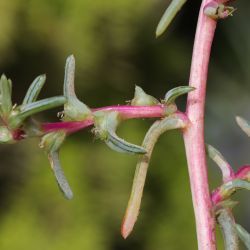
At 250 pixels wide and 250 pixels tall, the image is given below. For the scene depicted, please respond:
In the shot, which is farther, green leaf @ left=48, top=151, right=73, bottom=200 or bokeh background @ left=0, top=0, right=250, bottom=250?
bokeh background @ left=0, top=0, right=250, bottom=250

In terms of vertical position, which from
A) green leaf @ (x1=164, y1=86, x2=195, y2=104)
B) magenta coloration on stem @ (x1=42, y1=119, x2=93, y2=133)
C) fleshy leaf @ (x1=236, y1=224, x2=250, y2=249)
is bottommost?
fleshy leaf @ (x1=236, y1=224, x2=250, y2=249)

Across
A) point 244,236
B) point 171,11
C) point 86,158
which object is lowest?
point 86,158

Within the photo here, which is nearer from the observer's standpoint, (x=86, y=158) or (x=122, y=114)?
(x=122, y=114)

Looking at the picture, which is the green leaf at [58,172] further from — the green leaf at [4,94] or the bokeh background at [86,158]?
the bokeh background at [86,158]

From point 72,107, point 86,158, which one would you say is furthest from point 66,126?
point 86,158

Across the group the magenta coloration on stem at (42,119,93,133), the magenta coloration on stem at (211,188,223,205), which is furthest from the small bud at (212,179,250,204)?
the magenta coloration on stem at (42,119,93,133)

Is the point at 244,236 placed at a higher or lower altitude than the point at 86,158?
higher

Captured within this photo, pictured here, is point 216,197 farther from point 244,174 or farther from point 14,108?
point 14,108

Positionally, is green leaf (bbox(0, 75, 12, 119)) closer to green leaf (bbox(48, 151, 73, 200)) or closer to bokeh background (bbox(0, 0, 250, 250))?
green leaf (bbox(48, 151, 73, 200))

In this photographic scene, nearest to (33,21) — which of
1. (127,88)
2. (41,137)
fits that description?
(127,88)
